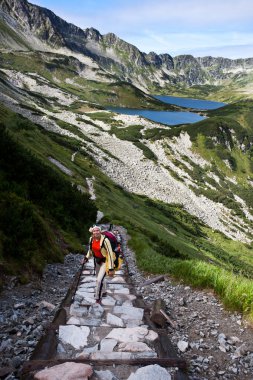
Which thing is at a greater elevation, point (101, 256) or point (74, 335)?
point (101, 256)

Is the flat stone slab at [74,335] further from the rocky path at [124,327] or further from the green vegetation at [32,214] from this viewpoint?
the green vegetation at [32,214]

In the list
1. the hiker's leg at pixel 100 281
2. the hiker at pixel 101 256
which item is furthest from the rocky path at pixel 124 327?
the hiker at pixel 101 256

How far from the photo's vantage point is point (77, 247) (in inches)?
870

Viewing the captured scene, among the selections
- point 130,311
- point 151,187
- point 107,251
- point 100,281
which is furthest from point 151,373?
point 151,187

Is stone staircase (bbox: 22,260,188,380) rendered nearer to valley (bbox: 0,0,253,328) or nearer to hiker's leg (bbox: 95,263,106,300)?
hiker's leg (bbox: 95,263,106,300)

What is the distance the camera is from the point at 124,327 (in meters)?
9.45

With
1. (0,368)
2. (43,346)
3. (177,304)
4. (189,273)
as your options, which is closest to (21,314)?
(43,346)

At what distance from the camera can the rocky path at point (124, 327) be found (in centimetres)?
777

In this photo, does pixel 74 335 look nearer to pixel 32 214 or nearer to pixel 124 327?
pixel 124 327

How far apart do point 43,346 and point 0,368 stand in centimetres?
106

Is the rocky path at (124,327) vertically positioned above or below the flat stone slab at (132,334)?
below

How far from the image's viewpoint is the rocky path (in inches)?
306

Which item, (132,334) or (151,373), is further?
(132,334)

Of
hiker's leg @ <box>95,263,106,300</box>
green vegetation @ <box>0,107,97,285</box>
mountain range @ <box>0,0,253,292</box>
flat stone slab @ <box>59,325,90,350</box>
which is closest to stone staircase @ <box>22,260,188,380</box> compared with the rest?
flat stone slab @ <box>59,325,90,350</box>
